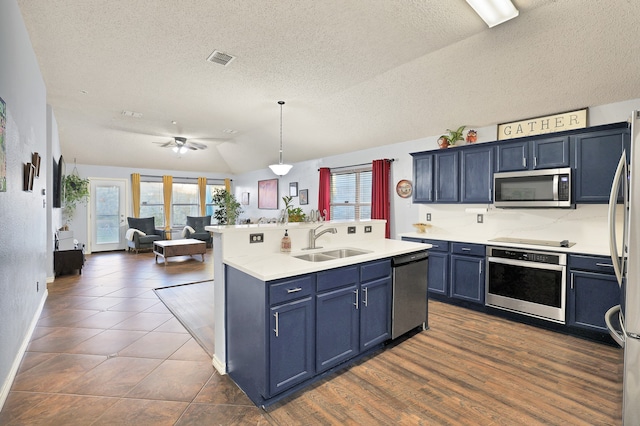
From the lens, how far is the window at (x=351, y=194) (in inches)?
251

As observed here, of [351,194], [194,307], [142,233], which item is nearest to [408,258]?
[194,307]

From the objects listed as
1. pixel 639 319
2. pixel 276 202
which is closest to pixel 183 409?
pixel 639 319

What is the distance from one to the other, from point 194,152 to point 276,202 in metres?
2.65

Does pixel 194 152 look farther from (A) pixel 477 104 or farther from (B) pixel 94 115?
(A) pixel 477 104

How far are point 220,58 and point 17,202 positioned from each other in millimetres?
2210

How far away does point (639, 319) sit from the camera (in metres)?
1.63

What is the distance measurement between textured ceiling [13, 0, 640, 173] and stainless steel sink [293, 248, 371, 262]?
1991mm

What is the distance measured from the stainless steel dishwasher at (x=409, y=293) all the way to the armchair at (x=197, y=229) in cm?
677

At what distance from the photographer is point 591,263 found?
9.86 feet

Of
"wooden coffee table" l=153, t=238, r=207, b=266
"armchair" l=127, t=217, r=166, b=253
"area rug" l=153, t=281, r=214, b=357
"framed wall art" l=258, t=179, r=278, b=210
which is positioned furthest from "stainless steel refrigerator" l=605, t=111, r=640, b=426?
"armchair" l=127, t=217, r=166, b=253

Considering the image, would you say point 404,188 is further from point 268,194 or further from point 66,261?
point 66,261

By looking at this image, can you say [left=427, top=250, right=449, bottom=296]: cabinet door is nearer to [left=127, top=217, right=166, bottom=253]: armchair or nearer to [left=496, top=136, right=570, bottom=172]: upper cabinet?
[left=496, top=136, right=570, bottom=172]: upper cabinet

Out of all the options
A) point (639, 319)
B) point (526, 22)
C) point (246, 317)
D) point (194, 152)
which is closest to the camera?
point (639, 319)

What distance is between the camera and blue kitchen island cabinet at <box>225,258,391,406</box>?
202cm
